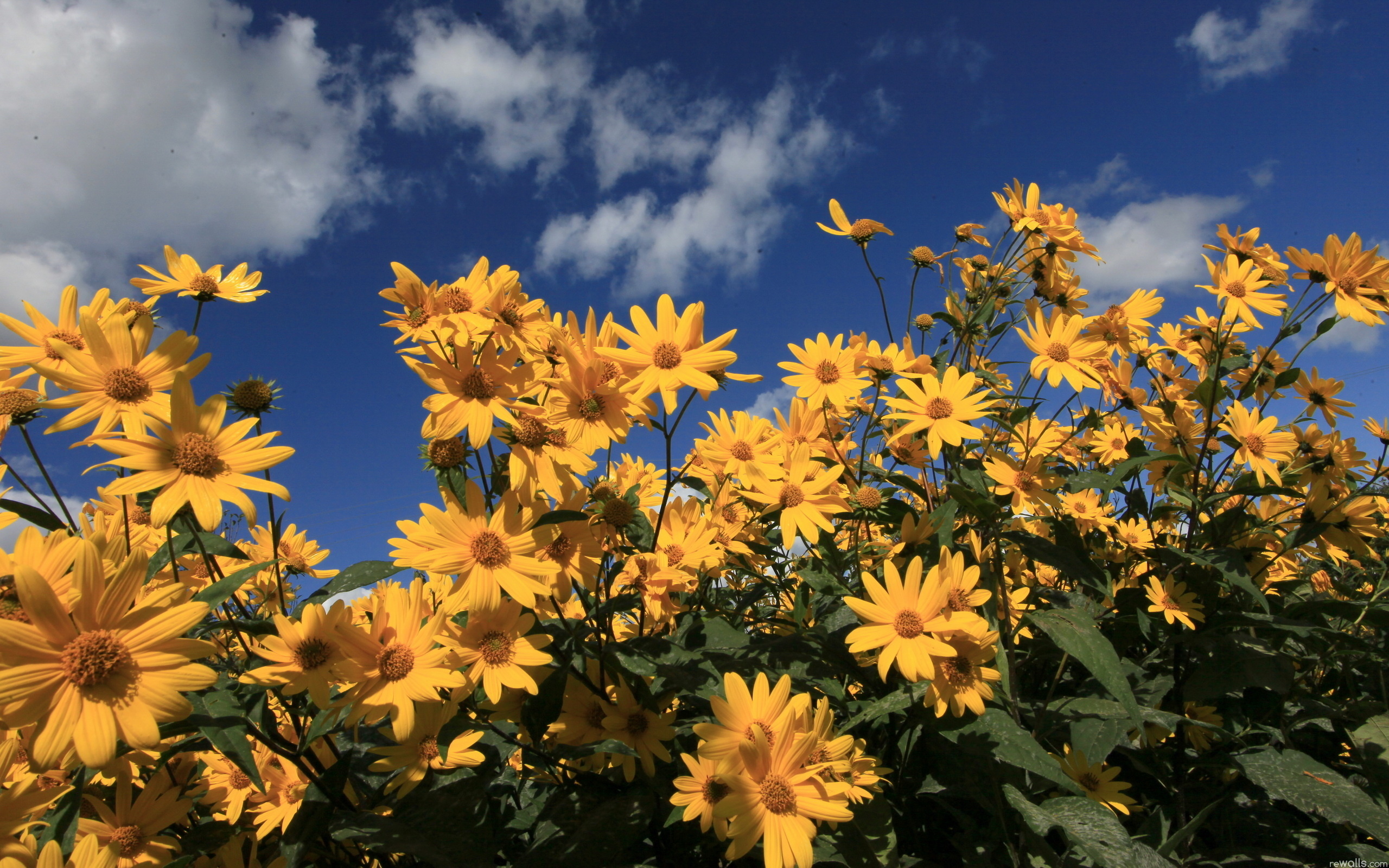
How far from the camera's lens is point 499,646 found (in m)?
1.64

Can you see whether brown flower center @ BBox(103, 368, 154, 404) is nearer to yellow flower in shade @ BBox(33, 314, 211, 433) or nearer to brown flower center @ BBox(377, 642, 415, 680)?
yellow flower in shade @ BBox(33, 314, 211, 433)

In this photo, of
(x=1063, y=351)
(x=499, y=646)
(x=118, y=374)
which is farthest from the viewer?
(x=1063, y=351)

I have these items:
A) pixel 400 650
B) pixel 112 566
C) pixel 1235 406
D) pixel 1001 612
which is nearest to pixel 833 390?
pixel 1001 612

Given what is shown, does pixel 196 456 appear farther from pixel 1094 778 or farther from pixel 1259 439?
pixel 1259 439

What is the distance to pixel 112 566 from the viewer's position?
1.27 meters

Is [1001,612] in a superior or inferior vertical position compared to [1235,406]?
inferior

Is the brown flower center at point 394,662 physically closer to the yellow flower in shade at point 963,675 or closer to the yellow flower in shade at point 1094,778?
the yellow flower in shade at point 963,675

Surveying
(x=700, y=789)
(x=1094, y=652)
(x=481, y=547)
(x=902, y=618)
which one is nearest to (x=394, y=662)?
(x=481, y=547)

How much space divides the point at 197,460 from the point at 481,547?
611 millimetres

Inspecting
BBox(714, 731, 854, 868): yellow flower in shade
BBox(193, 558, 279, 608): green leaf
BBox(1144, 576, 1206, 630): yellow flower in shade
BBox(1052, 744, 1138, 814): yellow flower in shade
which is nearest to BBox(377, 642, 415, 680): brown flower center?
BBox(193, 558, 279, 608): green leaf

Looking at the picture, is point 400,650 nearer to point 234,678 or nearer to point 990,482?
point 234,678

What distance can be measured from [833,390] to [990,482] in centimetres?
69

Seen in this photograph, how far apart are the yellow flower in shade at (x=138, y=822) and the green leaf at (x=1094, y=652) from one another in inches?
97.5

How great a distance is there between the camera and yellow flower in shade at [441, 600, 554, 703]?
1564 mm
